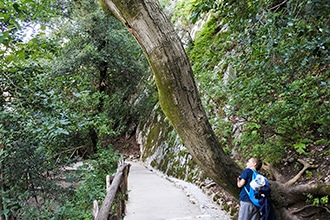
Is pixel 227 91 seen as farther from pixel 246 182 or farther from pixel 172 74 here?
pixel 172 74

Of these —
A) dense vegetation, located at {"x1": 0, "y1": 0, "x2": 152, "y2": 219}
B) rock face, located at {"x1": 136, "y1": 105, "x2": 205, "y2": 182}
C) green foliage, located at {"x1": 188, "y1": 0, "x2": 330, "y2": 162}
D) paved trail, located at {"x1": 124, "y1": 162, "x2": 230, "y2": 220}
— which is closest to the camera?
green foliage, located at {"x1": 188, "y1": 0, "x2": 330, "y2": 162}

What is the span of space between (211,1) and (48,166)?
320 cm

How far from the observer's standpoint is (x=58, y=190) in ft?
13.1

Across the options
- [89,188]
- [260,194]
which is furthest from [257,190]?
[89,188]

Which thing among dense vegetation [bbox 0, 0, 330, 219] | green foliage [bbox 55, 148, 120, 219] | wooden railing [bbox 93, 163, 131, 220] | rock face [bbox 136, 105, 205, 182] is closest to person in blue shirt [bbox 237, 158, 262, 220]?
dense vegetation [bbox 0, 0, 330, 219]

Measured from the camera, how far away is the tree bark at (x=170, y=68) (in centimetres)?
197

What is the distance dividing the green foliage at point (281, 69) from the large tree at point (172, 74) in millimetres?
887

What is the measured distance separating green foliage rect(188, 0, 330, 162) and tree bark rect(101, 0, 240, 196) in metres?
0.88

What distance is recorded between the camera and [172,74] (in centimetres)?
212

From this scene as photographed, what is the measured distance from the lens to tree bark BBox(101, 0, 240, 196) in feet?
6.47

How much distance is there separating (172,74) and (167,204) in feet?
12.9

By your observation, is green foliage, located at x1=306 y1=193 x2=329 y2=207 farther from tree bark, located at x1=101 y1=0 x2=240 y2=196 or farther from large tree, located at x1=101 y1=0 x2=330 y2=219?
tree bark, located at x1=101 y1=0 x2=240 y2=196

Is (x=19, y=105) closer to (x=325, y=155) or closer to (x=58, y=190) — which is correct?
(x=58, y=190)

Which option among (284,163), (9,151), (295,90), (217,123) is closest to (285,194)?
(284,163)
